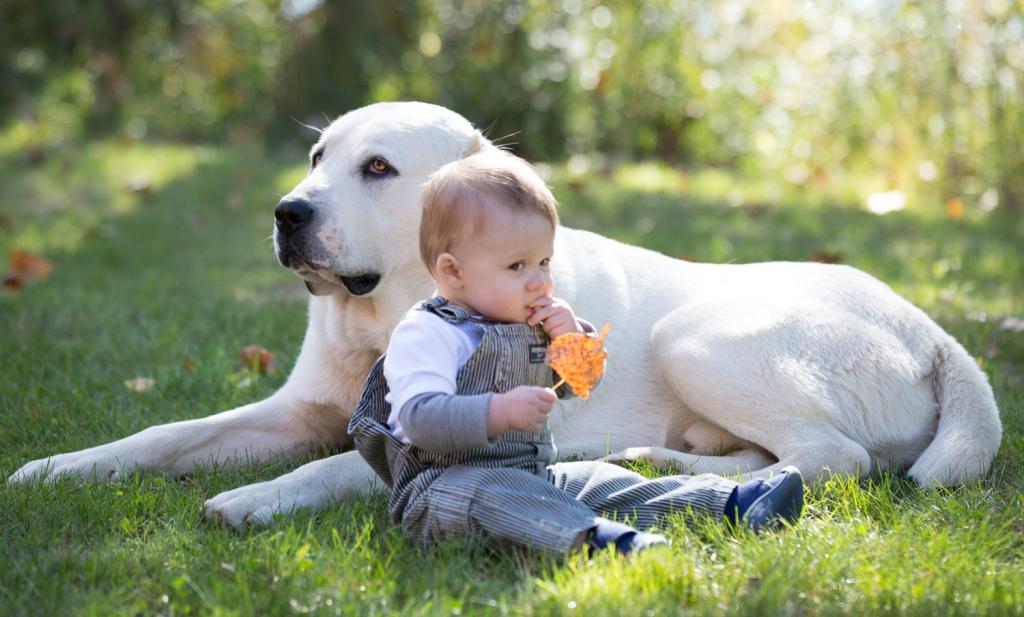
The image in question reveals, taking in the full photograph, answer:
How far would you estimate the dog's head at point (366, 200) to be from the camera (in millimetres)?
3182

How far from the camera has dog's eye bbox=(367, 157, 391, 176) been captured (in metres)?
3.32

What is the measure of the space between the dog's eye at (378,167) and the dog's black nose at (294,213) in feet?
0.86

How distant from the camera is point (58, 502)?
113 inches

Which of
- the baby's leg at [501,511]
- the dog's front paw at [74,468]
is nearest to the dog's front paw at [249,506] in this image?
the baby's leg at [501,511]

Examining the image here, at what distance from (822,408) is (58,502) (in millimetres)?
2254

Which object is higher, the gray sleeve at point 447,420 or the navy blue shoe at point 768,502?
the gray sleeve at point 447,420

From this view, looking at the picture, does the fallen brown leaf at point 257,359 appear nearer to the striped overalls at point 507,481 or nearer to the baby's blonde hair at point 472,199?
the striped overalls at point 507,481

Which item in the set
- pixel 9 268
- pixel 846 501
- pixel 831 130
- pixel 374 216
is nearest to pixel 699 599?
pixel 846 501

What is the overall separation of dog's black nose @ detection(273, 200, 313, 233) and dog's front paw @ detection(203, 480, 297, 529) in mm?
785

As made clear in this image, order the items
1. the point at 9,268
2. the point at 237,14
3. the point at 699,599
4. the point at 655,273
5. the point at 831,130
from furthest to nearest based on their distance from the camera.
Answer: the point at 237,14 → the point at 831,130 → the point at 9,268 → the point at 655,273 → the point at 699,599

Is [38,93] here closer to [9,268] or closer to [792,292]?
[9,268]

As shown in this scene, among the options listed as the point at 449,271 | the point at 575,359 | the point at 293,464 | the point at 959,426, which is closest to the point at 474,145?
the point at 449,271

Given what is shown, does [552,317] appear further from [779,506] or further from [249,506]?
[249,506]

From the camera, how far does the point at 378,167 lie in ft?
10.9
